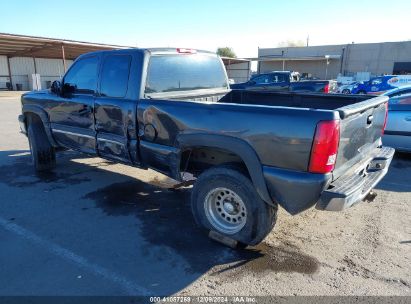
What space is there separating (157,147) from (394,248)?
2819mm

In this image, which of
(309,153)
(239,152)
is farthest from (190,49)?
(309,153)

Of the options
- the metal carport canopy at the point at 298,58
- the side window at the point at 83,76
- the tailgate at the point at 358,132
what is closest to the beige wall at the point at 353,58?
the metal carport canopy at the point at 298,58

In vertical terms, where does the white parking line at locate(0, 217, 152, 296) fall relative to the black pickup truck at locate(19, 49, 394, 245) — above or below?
below

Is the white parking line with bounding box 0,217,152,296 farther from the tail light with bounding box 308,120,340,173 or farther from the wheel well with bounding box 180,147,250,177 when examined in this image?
the tail light with bounding box 308,120,340,173

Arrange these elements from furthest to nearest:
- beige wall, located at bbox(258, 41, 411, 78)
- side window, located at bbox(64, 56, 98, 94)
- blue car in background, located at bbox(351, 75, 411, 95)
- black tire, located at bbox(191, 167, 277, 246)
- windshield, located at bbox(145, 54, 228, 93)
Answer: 1. beige wall, located at bbox(258, 41, 411, 78)
2. blue car in background, located at bbox(351, 75, 411, 95)
3. side window, located at bbox(64, 56, 98, 94)
4. windshield, located at bbox(145, 54, 228, 93)
5. black tire, located at bbox(191, 167, 277, 246)

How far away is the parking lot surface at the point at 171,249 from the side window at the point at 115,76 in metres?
1.56

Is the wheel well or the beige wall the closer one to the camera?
the wheel well

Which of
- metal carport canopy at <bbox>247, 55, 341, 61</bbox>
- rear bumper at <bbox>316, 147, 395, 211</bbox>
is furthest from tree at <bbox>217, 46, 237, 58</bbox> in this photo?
rear bumper at <bbox>316, 147, 395, 211</bbox>

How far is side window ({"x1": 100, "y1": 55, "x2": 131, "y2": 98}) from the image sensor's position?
4246 mm

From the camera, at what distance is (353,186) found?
9.86ft

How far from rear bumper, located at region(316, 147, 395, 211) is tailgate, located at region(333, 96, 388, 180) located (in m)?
0.08

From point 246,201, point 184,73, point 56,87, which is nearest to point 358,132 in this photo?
point 246,201

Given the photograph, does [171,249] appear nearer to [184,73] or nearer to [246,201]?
[246,201]

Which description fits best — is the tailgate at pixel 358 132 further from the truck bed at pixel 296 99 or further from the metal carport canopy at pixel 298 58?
the metal carport canopy at pixel 298 58
